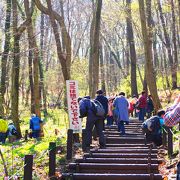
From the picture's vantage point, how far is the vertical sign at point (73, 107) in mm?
12445

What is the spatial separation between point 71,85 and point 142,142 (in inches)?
119

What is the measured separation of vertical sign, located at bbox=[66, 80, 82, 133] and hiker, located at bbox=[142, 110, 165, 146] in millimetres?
2426

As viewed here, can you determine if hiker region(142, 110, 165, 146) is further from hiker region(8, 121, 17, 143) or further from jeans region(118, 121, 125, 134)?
hiker region(8, 121, 17, 143)

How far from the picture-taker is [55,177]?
7918mm

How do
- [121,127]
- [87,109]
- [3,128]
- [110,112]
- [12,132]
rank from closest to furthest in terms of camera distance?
[87,109], [3,128], [121,127], [110,112], [12,132]

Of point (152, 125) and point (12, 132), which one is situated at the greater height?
point (152, 125)

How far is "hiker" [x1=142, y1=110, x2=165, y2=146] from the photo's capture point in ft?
34.1

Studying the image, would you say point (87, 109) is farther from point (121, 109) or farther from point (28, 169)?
point (28, 169)

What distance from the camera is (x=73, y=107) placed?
12750 mm

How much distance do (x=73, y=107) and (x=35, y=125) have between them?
6113 millimetres

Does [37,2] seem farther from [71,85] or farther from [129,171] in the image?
[129,171]

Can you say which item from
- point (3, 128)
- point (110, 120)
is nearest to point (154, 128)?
point (3, 128)

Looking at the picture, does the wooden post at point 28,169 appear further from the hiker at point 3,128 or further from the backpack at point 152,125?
the hiker at point 3,128

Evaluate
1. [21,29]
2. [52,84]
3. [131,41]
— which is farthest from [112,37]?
[21,29]
